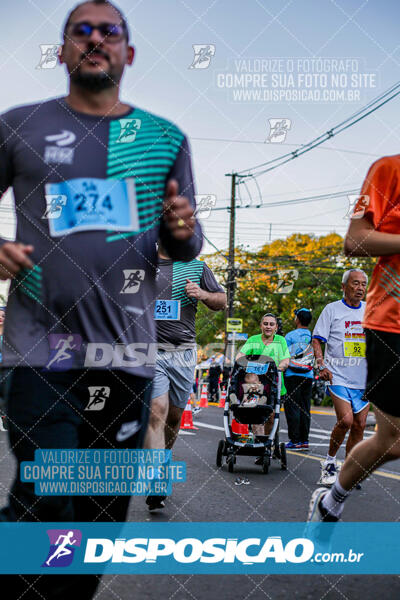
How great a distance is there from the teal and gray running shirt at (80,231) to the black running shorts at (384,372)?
1105 mm

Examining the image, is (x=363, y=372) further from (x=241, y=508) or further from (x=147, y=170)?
(x=147, y=170)

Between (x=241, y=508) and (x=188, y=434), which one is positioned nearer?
(x=241, y=508)

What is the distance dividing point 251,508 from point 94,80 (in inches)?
140

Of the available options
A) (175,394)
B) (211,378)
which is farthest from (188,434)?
(211,378)

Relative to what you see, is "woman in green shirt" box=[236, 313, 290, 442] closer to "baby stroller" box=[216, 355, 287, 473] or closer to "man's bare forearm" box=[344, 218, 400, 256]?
"baby stroller" box=[216, 355, 287, 473]

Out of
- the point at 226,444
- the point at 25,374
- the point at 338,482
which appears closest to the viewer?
the point at 25,374

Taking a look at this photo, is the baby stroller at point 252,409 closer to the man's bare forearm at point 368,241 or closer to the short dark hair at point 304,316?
the short dark hair at point 304,316

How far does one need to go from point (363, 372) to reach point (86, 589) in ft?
13.9

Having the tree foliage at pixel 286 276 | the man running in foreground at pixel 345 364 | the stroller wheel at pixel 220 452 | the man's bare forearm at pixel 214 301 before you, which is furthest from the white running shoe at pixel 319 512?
the tree foliage at pixel 286 276

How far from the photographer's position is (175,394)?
5.09m

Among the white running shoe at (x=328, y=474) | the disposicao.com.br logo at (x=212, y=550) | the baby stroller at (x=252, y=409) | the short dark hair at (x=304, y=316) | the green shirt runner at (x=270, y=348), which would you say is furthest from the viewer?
the short dark hair at (x=304, y=316)

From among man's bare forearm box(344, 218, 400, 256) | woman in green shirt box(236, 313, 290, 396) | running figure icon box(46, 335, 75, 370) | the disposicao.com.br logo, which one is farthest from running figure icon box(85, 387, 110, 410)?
woman in green shirt box(236, 313, 290, 396)

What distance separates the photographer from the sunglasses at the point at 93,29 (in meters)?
2.01

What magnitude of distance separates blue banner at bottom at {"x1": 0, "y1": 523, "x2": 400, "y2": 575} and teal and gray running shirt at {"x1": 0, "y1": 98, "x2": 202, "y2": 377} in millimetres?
529
